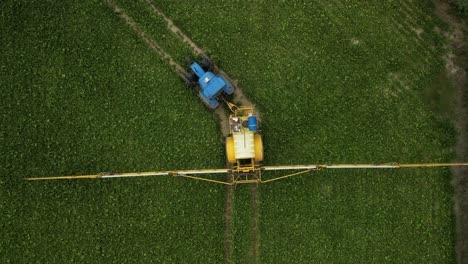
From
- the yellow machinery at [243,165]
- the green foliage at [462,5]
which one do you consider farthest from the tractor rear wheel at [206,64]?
the green foliage at [462,5]

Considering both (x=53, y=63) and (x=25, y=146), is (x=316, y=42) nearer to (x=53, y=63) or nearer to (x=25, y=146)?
(x=53, y=63)

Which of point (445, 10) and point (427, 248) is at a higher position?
point (445, 10)

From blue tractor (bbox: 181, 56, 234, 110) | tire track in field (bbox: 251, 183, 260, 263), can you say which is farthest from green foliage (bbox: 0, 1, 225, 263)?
tire track in field (bbox: 251, 183, 260, 263)

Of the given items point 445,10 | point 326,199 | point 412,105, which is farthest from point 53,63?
point 445,10

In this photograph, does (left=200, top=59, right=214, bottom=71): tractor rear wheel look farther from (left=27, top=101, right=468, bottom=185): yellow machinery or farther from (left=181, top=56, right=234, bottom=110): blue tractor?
(left=27, top=101, right=468, bottom=185): yellow machinery

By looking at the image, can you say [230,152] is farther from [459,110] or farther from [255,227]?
[459,110]

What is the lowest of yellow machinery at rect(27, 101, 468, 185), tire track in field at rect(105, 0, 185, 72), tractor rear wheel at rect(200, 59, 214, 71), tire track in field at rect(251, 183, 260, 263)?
tire track in field at rect(251, 183, 260, 263)
